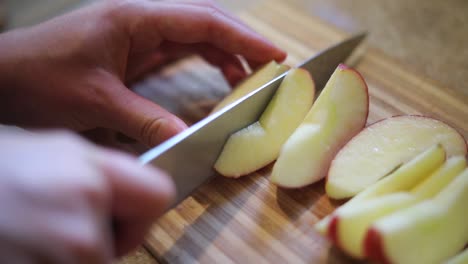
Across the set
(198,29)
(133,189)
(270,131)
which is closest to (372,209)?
(270,131)

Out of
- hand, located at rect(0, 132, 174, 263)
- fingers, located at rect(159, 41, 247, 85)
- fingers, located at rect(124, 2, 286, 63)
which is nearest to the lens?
hand, located at rect(0, 132, 174, 263)

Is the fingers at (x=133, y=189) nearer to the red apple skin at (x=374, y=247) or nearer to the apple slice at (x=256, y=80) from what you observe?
the red apple skin at (x=374, y=247)

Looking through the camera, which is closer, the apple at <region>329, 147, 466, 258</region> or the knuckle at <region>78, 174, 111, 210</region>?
the knuckle at <region>78, 174, 111, 210</region>

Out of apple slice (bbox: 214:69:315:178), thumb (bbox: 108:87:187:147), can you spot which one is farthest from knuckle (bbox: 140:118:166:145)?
apple slice (bbox: 214:69:315:178)

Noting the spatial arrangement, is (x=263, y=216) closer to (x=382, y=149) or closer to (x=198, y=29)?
(x=382, y=149)

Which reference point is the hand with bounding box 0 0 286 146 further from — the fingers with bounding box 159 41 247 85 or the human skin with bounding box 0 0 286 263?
the fingers with bounding box 159 41 247 85

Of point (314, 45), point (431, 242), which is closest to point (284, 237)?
point (431, 242)
